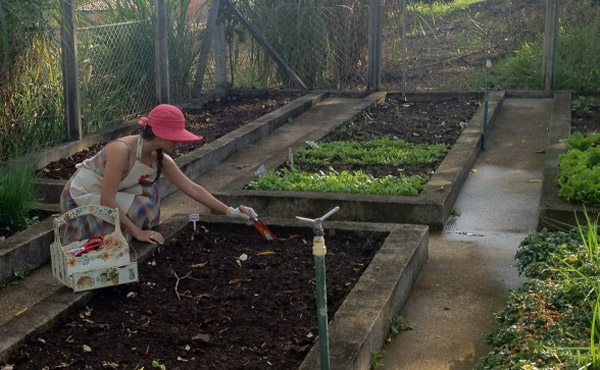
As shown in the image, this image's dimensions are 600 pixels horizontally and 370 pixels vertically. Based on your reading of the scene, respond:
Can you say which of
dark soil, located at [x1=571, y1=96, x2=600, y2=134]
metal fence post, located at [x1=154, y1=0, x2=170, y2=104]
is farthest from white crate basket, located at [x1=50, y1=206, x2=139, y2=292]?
dark soil, located at [x1=571, y1=96, x2=600, y2=134]

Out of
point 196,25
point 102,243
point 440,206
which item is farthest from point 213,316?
point 196,25

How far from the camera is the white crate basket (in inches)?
204

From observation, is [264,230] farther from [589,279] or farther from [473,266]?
[589,279]

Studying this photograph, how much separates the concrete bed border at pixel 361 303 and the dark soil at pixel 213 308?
61 millimetres

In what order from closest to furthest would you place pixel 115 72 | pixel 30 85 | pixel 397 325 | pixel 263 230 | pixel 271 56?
1. pixel 397 325
2. pixel 263 230
3. pixel 30 85
4. pixel 115 72
5. pixel 271 56

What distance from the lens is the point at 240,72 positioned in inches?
571

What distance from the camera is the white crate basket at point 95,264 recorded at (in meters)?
5.17

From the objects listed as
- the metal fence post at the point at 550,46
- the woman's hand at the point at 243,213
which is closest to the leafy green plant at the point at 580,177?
the woman's hand at the point at 243,213

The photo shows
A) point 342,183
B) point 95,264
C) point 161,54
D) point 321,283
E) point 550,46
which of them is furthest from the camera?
point 550,46

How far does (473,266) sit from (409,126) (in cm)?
489

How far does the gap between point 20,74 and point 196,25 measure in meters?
4.91

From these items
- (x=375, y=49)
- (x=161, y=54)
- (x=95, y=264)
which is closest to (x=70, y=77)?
(x=161, y=54)

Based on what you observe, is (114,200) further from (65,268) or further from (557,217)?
(557,217)

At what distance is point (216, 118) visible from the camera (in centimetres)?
1177
